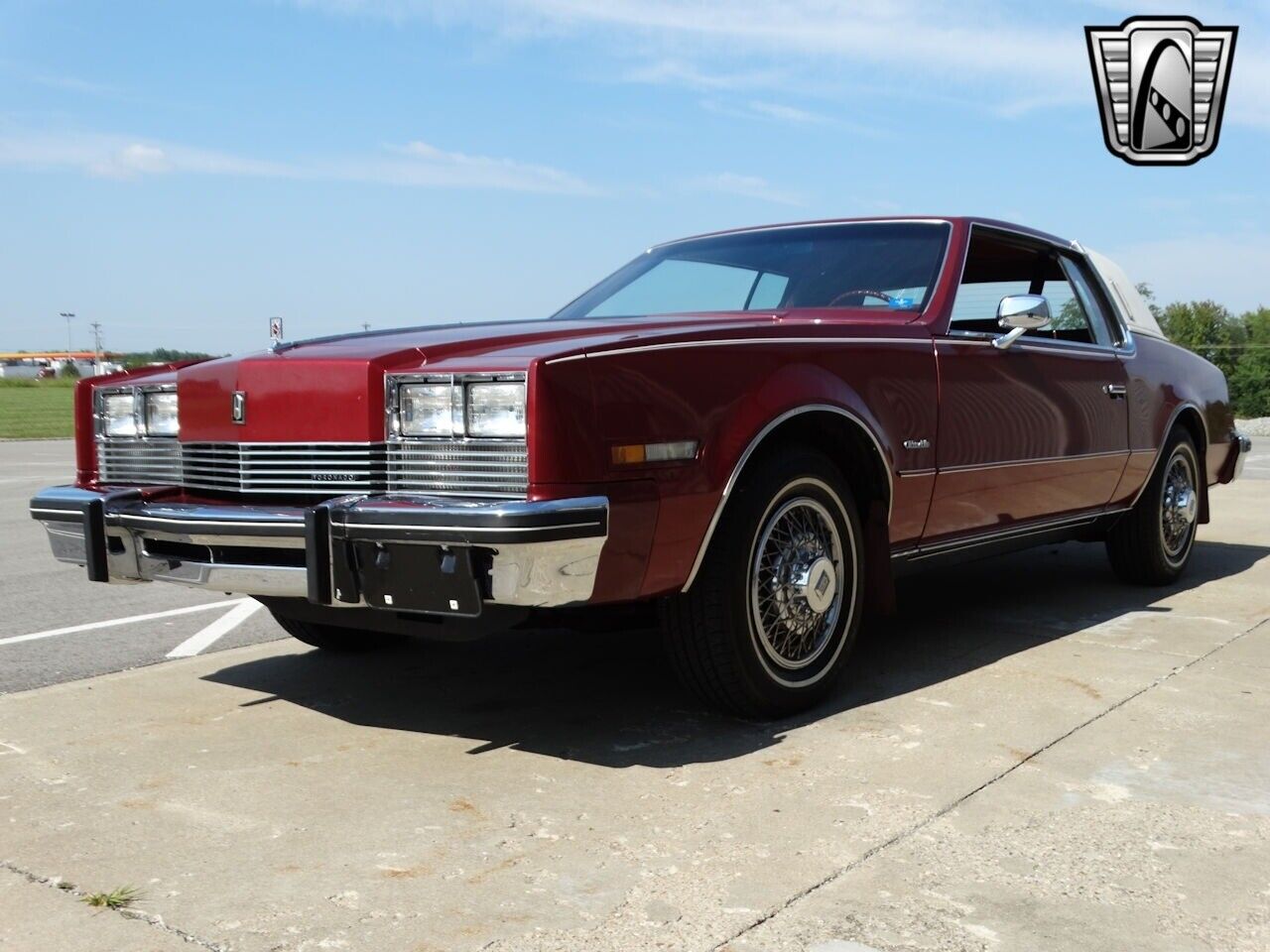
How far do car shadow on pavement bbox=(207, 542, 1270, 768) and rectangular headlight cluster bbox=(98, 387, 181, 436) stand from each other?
2.95ft

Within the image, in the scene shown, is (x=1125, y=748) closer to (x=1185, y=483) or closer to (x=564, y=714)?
(x=564, y=714)

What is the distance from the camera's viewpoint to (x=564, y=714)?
12.4ft

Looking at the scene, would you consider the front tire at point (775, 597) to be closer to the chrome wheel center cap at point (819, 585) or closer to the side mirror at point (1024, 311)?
the chrome wheel center cap at point (819, 585)

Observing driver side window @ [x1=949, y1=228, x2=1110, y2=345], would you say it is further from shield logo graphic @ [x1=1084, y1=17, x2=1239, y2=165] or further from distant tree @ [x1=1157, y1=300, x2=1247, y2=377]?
distant tree @ [x1=1157, y1=300, x2=1247, y2=377]

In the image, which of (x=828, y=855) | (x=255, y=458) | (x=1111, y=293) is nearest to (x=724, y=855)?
(x=828, y=855)

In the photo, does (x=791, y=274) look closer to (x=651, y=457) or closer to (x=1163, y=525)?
(x=651, y=457)

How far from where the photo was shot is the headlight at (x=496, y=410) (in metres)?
3.01

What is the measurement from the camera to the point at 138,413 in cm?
385

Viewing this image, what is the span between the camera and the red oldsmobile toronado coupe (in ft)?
9.90

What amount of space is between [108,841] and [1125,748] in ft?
8.25

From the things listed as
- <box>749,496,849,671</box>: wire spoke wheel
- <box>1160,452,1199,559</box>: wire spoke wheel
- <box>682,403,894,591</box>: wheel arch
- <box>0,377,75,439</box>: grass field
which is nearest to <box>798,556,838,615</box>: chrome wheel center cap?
<box>749,496,849,671</box>: wire spoke wheel

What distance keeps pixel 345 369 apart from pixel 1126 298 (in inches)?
161

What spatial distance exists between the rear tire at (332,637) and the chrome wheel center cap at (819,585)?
165 centimetres

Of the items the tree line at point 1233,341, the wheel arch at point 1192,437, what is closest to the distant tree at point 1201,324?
the tree line at point 1233,341
